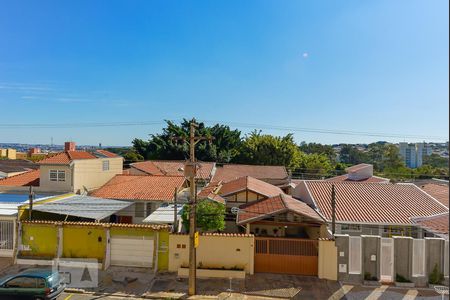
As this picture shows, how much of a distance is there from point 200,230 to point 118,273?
16.3 feet

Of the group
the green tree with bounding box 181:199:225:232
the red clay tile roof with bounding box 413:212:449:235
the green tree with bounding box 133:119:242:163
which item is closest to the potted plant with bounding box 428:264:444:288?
the red clay tile roof with bounding box 413:212:449:235

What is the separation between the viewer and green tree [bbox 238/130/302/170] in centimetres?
5334

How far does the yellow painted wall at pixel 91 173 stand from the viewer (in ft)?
86.7

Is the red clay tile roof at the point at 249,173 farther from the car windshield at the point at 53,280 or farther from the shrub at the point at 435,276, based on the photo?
the car windshield at the point at 53,280

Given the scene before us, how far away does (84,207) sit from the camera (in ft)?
69.8

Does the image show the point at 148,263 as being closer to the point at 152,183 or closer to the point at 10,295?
the point at 10,295

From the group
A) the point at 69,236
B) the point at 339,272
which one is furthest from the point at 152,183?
the point at 339,272

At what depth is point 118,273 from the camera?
17.0 meters

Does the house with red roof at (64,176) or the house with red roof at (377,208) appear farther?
the house with red roof at (64,176)

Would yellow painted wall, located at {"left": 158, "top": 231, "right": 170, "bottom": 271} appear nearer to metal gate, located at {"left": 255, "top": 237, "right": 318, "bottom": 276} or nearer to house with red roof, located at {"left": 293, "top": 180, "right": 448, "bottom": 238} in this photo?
metal gate, located at {"left": 255, "top": 237, "right": 318, "bottom": 276}

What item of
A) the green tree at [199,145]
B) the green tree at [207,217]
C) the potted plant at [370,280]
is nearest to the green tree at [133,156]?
the green tree at [199,145]

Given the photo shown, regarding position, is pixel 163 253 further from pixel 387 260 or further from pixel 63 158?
pixel 63 158

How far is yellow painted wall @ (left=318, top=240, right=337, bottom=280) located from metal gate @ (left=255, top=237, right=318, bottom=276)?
0.31 meters

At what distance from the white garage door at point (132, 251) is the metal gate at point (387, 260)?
12078mm
